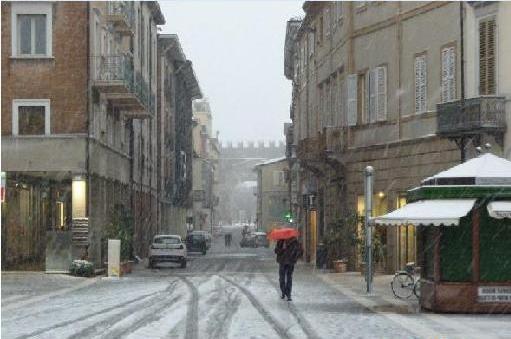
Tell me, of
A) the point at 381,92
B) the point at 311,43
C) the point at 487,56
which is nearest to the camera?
the point at 487,56

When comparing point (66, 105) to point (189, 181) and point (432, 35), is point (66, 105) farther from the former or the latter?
point (189, 181)

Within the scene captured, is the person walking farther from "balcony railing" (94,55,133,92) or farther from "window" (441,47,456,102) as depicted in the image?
"balcony railing" (94,55,133,92)

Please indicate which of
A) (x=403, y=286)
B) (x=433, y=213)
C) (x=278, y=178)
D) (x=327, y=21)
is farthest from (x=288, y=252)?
(x=278, y=178)

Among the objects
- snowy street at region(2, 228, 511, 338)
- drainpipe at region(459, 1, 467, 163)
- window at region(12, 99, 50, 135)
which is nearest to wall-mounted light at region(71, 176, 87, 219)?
window at region(12, 99, 50, 135)

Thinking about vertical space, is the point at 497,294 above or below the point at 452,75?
below

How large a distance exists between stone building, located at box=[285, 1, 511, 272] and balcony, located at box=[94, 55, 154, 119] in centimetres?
724

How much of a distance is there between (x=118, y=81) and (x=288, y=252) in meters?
16.5

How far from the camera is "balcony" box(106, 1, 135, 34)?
134 ft

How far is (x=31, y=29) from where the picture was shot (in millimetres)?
36438

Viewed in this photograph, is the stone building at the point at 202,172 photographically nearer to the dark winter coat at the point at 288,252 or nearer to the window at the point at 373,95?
the window at the point at 373,95

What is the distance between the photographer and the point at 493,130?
86.9 ft

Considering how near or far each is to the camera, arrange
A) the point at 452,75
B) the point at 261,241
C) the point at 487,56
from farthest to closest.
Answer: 1. the point at 261,241
2. the point at 452,75
3. the point at 487,56

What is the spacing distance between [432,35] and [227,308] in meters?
14.4

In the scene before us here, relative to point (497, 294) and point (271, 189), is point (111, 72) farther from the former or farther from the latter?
point (271, 189)
